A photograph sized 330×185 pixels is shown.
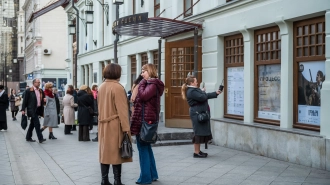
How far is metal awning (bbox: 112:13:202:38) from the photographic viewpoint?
46.2 feet

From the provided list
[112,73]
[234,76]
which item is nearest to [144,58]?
[234,76]

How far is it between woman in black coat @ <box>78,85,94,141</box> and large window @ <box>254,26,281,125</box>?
5.19 m

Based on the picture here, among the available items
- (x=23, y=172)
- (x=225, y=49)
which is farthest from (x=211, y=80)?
(x=23, y=172)

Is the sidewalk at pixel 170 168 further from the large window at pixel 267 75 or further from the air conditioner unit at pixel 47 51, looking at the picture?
the air conditioner unit at pixel 47 51

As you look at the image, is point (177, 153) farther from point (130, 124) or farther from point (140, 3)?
point (140, 3)

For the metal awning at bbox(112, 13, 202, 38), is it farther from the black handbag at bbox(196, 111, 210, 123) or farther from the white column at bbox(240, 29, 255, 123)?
the black handbag at bbox(196, 111, 210, 123)

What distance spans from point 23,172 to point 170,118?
6.93 m

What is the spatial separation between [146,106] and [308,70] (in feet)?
13.5

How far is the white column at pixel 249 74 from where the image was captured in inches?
495

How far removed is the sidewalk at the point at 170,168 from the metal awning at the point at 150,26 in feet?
11.3

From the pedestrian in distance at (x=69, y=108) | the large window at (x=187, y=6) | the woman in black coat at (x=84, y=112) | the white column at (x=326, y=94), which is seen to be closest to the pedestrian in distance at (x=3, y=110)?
the pedestrian in distance at (x=69, y=108)

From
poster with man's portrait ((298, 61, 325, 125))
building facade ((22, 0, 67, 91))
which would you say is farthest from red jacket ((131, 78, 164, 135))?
building facade ((22, 0, 67, 91))

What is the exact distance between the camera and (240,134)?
487 inches

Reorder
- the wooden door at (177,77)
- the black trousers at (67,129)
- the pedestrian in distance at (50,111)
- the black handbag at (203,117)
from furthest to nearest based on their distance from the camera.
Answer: the black trousers at (67,129) → the pedestrian in distance at (50,111) → the wooden door at (177,77) → the black handbag at (203,117)
